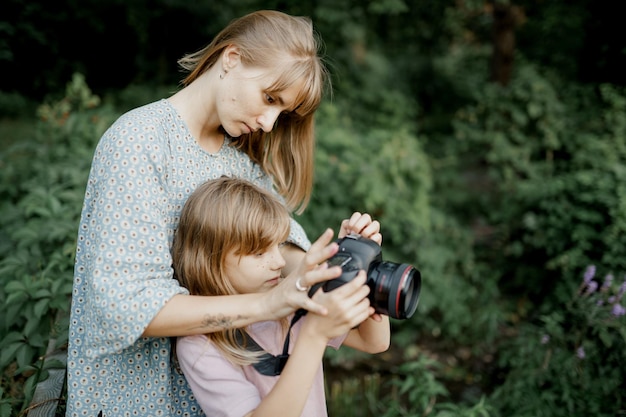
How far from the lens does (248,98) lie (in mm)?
1534

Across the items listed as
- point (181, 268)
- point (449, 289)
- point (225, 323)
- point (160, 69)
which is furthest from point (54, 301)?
point (160, 69)

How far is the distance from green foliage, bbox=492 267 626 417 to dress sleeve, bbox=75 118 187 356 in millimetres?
1860

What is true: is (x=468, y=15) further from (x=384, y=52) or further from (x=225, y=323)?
(x=225, y=323)

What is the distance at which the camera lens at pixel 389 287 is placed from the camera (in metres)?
1.28

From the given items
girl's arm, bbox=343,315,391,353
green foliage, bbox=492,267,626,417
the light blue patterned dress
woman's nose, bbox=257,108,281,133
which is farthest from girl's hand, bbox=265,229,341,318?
green foliage, bbox=492,267,626,417

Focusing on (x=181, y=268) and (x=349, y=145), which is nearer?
(x=181, y=268)

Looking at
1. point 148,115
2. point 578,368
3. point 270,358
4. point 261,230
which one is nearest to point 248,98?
point 148,115

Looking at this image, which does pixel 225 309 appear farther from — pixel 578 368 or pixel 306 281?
pixel 578 368

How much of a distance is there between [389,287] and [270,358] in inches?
14.8

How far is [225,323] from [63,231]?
1398mm

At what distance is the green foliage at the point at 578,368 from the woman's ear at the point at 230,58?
1.86m

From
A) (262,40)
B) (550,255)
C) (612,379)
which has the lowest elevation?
(612,379)

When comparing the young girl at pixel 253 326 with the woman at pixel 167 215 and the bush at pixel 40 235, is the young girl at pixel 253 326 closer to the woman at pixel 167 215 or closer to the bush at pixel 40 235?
the woman at pixel 167 215

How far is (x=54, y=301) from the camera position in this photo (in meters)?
1.94
